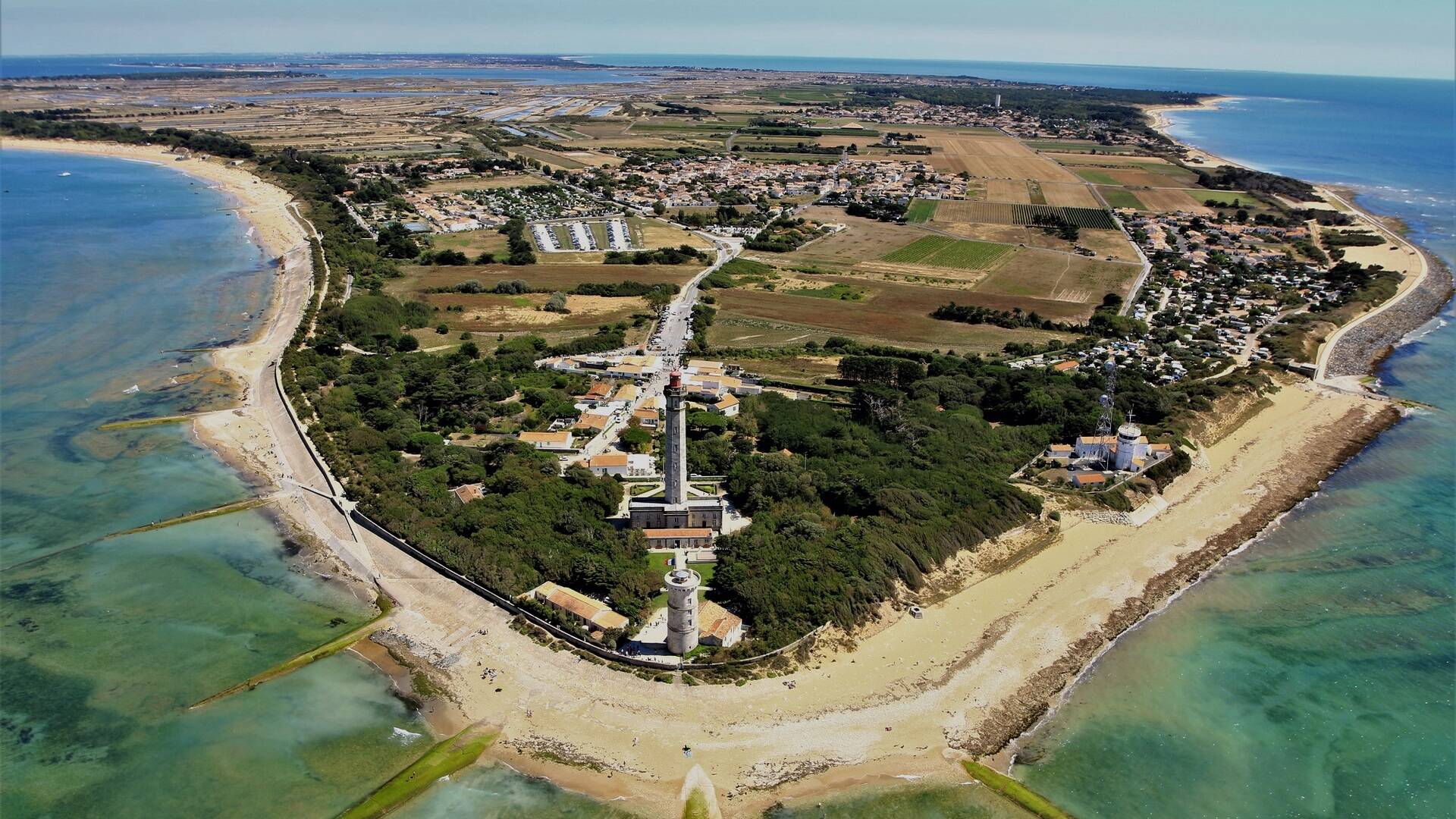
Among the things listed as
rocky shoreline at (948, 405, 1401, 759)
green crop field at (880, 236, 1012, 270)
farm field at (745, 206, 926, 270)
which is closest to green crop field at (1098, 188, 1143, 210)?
green crop field at (880, 236, 1012, 270)

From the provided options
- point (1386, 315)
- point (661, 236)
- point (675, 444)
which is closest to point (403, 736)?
point (675, 444)

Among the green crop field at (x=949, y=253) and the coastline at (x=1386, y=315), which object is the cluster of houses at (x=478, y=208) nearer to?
the green crop field at (x=949, y=253)

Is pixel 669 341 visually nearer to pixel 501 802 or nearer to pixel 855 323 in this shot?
pixel 855 323

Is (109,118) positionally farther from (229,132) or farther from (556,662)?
(556,662)

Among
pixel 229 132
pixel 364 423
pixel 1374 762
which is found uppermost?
pixel 229 132

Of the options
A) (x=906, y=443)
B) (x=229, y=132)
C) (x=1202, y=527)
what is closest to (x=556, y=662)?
(x=906, y=443)

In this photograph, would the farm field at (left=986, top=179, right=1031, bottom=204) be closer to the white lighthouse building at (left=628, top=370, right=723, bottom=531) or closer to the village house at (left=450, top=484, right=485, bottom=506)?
the white lighthouse building at (left=628, top=370, right=723, bottom=531)
